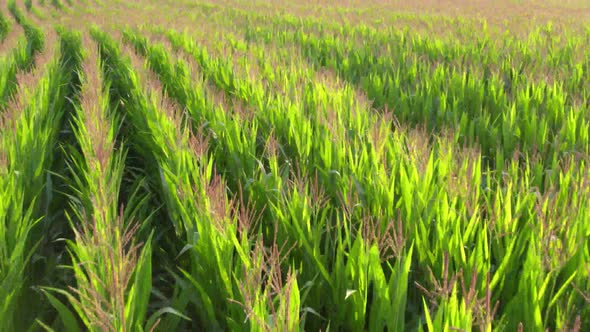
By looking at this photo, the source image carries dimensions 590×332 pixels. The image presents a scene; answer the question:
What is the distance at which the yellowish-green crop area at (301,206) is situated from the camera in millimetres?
1512

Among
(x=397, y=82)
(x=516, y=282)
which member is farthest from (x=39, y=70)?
(x=516, y=282)

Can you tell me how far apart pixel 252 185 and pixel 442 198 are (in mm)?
901

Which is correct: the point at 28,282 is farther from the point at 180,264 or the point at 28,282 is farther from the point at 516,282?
the point at 516,282

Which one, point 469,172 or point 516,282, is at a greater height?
point 469,172

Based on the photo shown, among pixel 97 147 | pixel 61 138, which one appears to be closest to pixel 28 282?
pixel 97 147

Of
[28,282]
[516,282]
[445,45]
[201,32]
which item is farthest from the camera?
[201,32]

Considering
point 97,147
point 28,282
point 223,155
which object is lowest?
point 28,282

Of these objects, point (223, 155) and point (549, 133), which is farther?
point (549, 133)

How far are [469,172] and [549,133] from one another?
5.81 feet

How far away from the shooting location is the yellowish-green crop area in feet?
4.96

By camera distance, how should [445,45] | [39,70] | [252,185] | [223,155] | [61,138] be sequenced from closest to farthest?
[252,185], [223,155], [61,138], [39,70], [445,45]

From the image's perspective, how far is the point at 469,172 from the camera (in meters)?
1.97

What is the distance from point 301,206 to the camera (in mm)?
1994

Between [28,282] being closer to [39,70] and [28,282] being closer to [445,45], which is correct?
[39,70]
